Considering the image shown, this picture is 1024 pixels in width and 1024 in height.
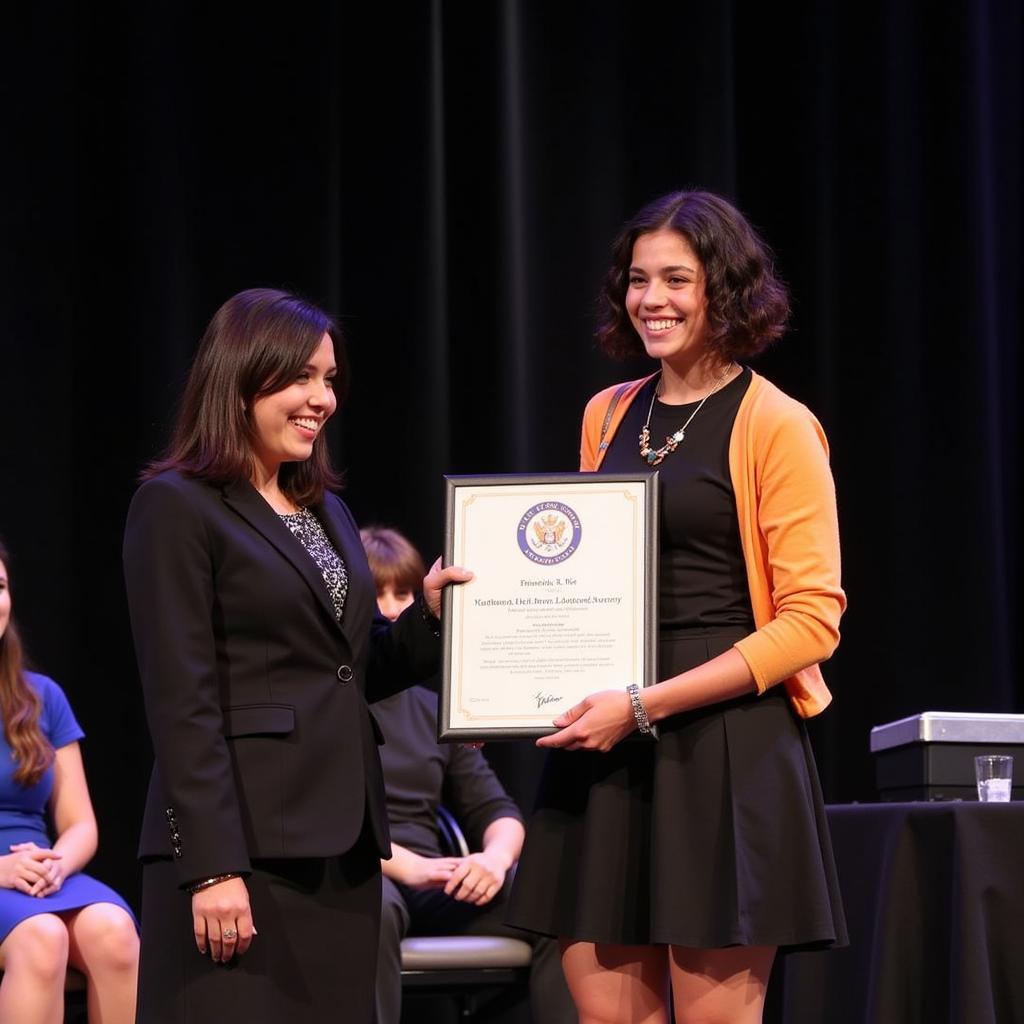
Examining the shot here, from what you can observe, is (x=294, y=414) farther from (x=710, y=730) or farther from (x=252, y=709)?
(x=710, y=730)

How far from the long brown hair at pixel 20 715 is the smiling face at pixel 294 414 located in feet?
5.27

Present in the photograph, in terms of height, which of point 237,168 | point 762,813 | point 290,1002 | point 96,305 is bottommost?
point 290,1002

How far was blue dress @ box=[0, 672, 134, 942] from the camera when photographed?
138 inches

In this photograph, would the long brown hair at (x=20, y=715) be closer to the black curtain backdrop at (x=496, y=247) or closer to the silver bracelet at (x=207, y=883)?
the black curtain backdrop at (x=496, y=247)

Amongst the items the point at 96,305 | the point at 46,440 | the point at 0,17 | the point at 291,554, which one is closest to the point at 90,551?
the point at 46,440

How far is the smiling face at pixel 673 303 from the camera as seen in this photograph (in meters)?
2.49

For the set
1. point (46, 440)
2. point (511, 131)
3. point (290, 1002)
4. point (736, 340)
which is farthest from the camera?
point (511, 131)

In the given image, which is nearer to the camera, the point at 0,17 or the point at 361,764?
the point at 361,764

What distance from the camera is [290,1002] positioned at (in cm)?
223

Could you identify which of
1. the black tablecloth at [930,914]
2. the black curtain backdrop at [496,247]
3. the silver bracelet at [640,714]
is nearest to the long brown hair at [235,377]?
the silver bracelet at [640,714]

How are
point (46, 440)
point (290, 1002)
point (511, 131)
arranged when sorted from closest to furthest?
point (290, 1002)
point (46, 440)
point (511, 131)

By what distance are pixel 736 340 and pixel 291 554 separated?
A: 0.76 meters

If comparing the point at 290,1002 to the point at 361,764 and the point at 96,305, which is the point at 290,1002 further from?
the point at 96,305

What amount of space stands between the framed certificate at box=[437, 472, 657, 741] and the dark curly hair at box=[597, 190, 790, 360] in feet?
0.94
